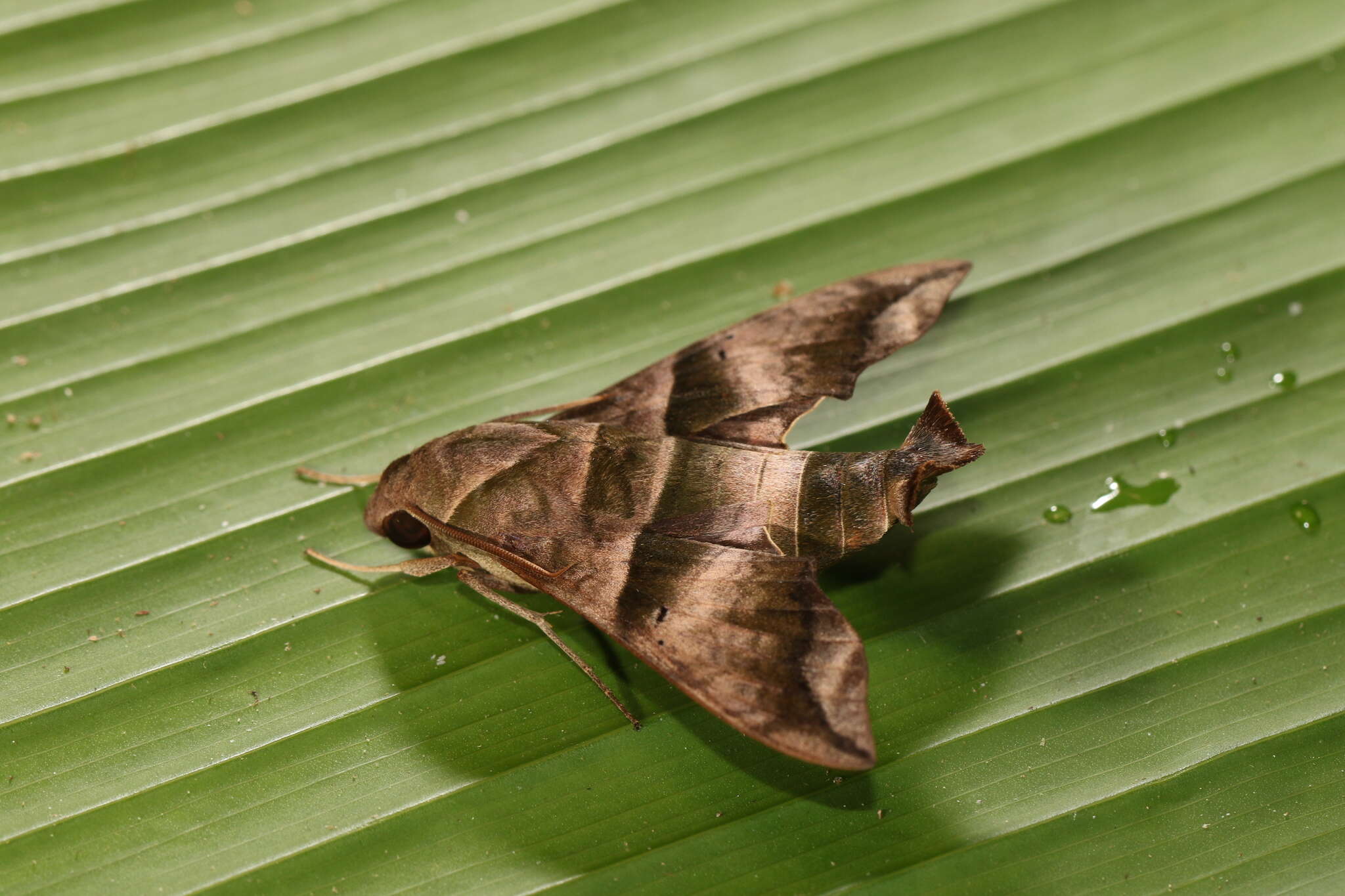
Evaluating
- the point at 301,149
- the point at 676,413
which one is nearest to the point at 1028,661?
the point at 676,413

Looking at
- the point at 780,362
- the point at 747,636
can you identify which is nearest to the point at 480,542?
the point at 747,636

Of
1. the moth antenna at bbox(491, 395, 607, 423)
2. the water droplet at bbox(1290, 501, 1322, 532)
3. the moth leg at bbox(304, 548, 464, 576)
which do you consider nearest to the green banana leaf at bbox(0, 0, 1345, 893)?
the water droplet at bbox(1290, 501, 1322, 532)

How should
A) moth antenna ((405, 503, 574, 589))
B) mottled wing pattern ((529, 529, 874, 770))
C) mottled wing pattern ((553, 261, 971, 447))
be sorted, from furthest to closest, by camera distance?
mottled wing pattern ((553, 261, 971, 447)) → moth antenna ((405, 503, 574, 589)) → mottled wing pattern ((529, 529, 874, 770))

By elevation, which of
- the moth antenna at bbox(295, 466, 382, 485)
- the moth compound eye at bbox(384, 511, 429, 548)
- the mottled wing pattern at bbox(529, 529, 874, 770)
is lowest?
the mottled wing pattern at bbox(529, 529, 874, 770)

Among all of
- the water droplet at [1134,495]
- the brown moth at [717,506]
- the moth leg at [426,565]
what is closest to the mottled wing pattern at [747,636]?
the brown moth at [717,506]

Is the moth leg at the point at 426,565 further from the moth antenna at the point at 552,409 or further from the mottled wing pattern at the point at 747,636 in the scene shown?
the moth antenna at the point at 552,409

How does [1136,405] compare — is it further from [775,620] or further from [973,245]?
[775,620]

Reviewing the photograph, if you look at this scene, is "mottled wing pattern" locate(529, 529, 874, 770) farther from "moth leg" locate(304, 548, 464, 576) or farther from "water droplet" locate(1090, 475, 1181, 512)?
"water droplet" locate(1090, 475, 1181, 512)

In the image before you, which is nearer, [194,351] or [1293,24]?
[194,351]
